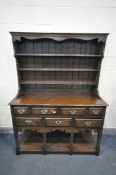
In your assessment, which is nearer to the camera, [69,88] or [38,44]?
[38,44]

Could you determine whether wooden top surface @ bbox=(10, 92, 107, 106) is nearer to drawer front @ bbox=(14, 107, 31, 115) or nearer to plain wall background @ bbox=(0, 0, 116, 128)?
drawer front @ bbox=(14, 107, 31, 115)

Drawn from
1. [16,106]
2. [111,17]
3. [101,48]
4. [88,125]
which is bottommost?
[88,125]

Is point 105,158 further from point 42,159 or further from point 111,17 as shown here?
point 111,17

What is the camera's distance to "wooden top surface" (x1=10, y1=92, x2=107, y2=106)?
2020mm

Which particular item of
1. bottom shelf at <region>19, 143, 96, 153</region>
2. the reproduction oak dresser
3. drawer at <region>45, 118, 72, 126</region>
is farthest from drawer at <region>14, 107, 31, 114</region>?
bottom shelf at <region>19, 143, 96, 153</region>

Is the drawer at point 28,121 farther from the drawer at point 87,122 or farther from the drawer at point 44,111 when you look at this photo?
the drawer at point 87,122

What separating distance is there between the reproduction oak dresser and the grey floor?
0.10m

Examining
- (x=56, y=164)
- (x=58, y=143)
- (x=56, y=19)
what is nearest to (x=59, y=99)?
(x=58, y=143)

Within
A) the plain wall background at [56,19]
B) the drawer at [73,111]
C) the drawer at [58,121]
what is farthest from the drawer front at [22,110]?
the plain wall background at [56,19]

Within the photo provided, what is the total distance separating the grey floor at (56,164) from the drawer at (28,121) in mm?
548

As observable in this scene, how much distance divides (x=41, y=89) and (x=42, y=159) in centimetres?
105

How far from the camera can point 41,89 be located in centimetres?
242

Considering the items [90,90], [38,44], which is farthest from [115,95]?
[38,44]

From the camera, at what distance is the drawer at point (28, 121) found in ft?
6.79
